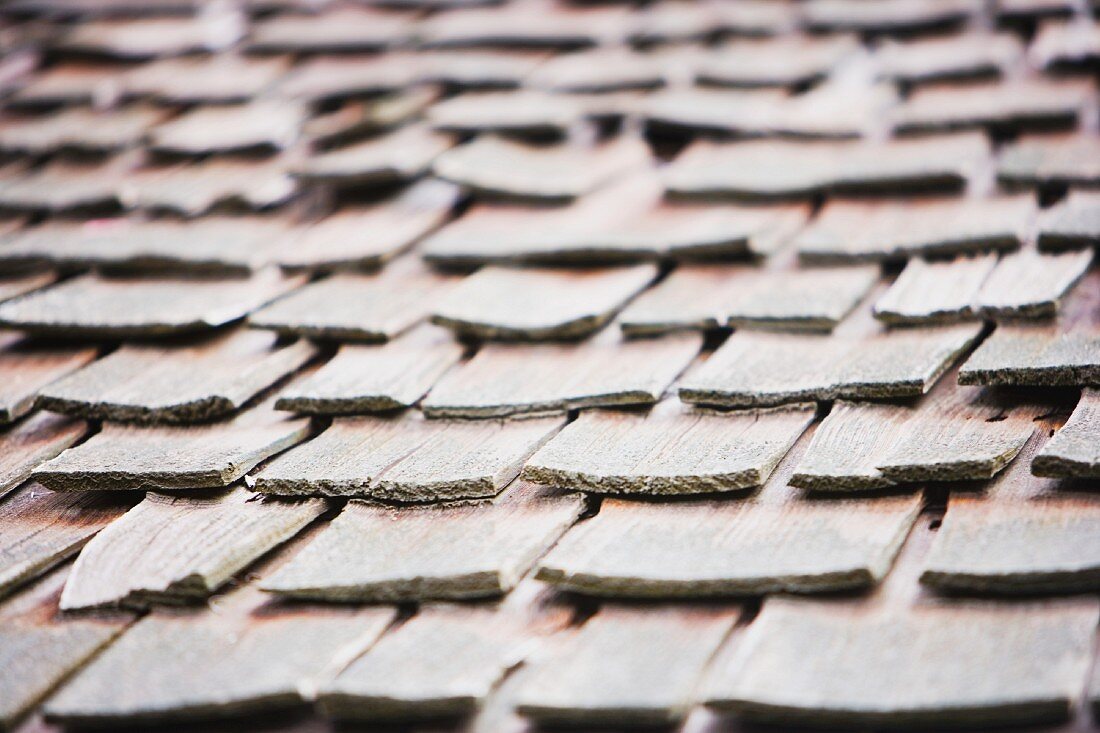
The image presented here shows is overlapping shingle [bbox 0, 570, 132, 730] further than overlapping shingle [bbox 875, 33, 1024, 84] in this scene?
No

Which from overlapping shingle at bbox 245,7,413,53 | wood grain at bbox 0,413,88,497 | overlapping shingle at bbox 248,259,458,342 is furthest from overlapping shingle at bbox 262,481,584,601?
overlapping shingle at bbox 245,7,413,53

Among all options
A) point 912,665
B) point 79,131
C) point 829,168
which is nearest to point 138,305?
point 79,131

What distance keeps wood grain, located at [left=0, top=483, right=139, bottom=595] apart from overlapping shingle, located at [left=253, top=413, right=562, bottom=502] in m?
0.24

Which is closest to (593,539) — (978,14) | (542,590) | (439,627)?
(542,590)

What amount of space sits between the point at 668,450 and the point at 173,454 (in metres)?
0.73

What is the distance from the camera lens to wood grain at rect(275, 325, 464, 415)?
1654mm

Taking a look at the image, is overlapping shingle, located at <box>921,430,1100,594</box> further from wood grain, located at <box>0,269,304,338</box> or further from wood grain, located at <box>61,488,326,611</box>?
wood grain, located at <box>0,269,304,338</box>

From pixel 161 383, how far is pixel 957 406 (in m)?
1.23

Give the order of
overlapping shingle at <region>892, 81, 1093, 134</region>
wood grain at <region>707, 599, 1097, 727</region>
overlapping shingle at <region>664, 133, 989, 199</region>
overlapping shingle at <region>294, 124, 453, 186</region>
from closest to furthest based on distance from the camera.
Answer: wood grain at <region>707, 599, 1097, 727</region>
overlapping shingle at <region>664, 133, 989, 199</region>
overlapping shingle at <region>892, 81, 1093, 134</region>
overlapping shingle at <region>294, 124, 453, 186</region>

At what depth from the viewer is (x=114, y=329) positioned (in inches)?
75.5

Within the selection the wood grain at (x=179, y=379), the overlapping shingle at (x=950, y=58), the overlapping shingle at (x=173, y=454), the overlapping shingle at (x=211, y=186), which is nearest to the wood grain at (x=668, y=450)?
the overlapping shingle at (x=173, y=454)

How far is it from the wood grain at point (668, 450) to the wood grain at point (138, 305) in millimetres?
736

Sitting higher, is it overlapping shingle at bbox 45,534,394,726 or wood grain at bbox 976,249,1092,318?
wood grain at bbox 976,249,1092,318

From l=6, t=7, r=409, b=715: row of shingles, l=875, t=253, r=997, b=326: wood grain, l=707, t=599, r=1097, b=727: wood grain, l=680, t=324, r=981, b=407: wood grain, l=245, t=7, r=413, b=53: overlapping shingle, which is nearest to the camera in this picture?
l=707, t=599, r=1097, b=727: wood grain
